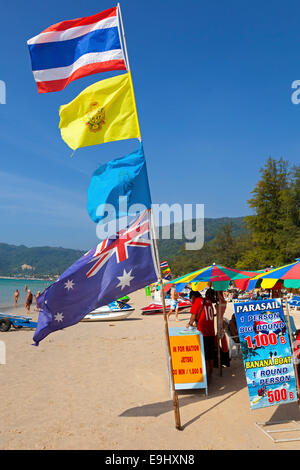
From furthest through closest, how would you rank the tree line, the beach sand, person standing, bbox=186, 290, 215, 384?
the tree line → person standing, bbox=186, 290, 215, 384 → the beach sand

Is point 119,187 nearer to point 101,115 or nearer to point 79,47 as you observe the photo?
point 101,115

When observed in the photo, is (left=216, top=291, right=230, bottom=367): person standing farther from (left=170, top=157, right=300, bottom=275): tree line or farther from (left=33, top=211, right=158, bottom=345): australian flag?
(left=170, top=157, right=300, bottom=275): tree line

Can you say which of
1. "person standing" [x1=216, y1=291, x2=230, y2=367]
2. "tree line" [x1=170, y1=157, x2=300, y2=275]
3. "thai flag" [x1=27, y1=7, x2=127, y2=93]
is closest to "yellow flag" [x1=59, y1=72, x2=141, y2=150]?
→ "thai flag" [x1=27, y1=7, x2=127, y2=93]

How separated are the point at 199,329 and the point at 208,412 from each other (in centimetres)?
167

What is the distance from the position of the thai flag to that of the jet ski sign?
451 centimetres

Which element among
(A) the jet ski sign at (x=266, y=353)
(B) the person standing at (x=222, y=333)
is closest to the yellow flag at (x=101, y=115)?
(A) the jet ski sign at (x=266, y=353)

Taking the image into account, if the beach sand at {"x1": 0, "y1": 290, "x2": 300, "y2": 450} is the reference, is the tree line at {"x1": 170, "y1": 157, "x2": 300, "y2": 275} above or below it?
above

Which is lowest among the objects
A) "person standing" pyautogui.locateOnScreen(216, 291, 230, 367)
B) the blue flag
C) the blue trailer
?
the blue trailer

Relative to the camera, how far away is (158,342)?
12.0m

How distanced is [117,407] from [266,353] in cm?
284

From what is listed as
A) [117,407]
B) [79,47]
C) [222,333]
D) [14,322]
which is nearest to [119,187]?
[79,47]

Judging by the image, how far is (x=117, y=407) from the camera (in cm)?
602

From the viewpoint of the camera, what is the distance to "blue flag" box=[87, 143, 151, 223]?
5275 millimetres
